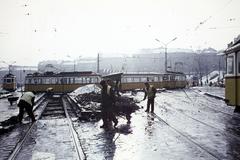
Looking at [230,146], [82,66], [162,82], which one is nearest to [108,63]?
[82,66]

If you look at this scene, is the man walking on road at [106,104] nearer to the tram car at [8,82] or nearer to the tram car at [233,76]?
the tram car at [233,76]

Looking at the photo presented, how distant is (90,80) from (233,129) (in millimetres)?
31891

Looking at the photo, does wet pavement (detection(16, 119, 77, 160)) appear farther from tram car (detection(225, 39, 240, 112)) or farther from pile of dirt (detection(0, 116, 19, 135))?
tram car (detection(225, 39, 240, 112))

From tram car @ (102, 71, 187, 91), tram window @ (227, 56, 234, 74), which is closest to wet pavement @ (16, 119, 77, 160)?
tram window @ (227, 56, 234, 74)

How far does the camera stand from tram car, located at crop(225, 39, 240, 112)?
13781mm

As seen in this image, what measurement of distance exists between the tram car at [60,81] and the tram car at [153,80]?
4.48 metres

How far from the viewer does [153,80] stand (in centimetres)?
4750

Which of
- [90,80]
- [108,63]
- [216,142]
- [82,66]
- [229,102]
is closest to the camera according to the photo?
[216,142]

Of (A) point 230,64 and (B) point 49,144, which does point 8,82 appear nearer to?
(A) point 230,64

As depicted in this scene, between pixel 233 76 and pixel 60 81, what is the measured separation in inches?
1210

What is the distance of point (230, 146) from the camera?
8.24 meters

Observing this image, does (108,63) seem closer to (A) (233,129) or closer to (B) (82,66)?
(B) (82,66)

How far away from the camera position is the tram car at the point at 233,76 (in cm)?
1378

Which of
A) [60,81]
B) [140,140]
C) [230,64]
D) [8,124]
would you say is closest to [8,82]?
[60,81]
